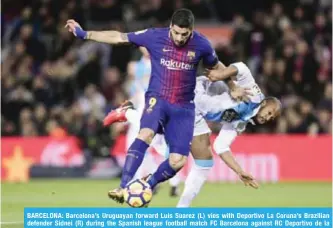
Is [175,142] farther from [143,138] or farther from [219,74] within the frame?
[219,74]

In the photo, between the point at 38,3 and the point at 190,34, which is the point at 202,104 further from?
the point at 38,3

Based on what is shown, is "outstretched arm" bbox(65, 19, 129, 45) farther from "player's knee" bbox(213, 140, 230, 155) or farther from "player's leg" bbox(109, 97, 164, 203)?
"player's knee" bbox(213, 140, 230, 155)

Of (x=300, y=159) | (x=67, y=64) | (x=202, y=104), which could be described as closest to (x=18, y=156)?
(x=67, y=64)

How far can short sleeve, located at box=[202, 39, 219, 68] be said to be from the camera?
1314cm

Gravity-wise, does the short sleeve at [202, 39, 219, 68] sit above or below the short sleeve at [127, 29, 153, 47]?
below

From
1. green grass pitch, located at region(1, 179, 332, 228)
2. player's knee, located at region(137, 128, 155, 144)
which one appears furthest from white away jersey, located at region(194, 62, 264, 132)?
green grass pitch, located at region(1, 179, 332, 228)

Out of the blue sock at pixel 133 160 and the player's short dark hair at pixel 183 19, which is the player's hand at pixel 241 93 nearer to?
the player's short dark hair at pixel 183 19

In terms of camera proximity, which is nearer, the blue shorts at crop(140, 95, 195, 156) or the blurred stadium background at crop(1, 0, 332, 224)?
the blue shorts at crop(140, 95, 195, 156)

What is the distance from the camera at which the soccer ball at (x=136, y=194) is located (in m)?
12.3

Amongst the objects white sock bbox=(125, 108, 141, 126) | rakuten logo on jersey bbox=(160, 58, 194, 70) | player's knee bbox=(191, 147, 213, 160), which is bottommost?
player's knee bbox=(191, 147, 213, 160)

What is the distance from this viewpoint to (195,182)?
13820 millimetres

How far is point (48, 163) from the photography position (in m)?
21.5

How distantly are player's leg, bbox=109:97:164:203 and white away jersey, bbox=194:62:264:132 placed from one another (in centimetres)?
114

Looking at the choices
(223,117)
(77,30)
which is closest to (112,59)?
(223,117)
